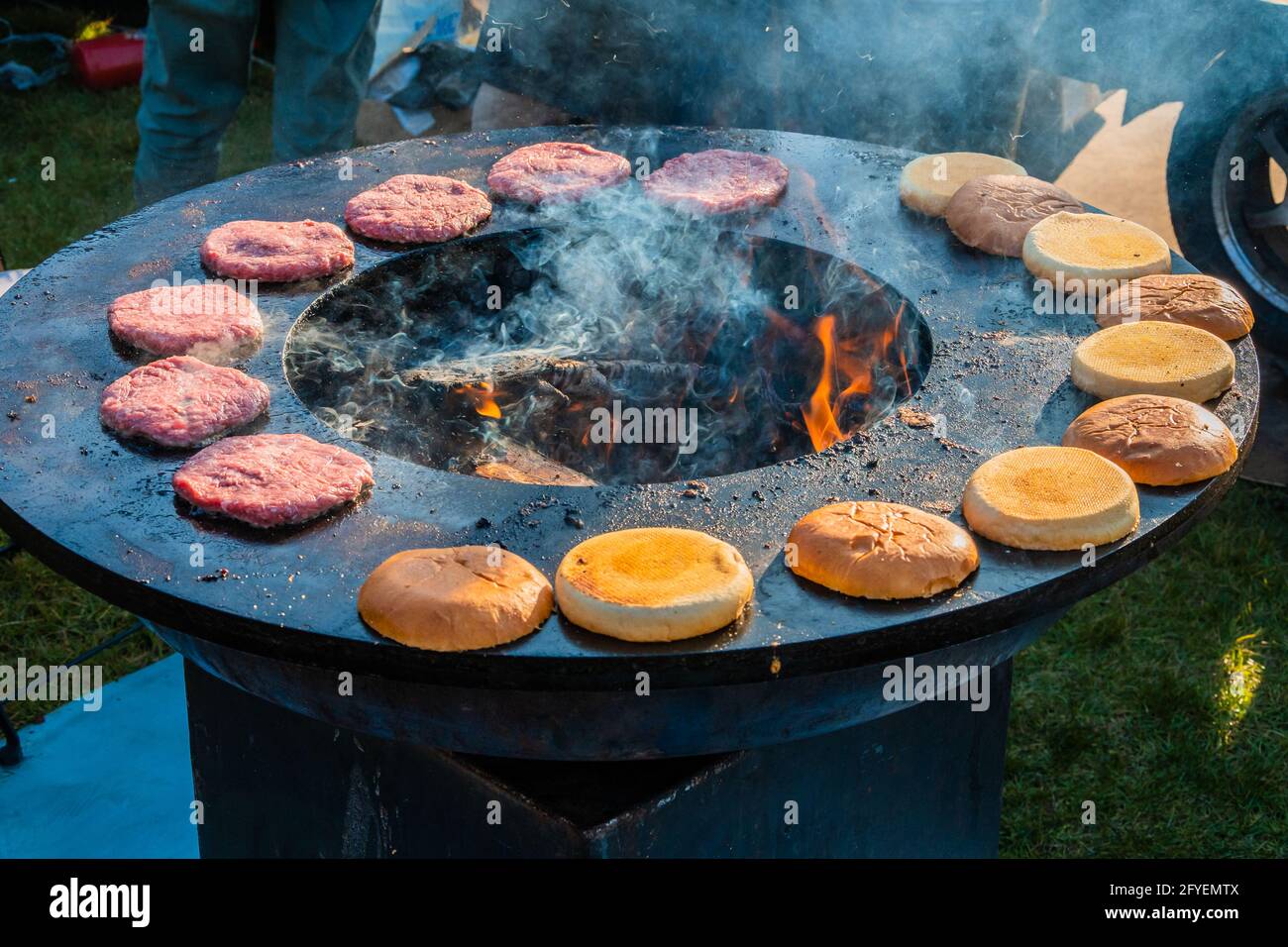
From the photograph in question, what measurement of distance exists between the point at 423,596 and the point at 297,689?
0.39 metres

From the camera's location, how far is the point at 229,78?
5.30 m

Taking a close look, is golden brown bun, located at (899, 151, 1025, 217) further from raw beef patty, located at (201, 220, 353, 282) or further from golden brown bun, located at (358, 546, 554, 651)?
golden brown bun, located at (358, 546, 554, 651)

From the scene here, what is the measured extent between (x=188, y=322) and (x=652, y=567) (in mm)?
1346

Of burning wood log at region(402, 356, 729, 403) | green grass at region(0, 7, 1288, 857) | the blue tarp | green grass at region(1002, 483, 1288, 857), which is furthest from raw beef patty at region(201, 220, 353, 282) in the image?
green grass at region(1002, 483, 1288, 857)

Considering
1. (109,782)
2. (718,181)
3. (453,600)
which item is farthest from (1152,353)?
(109,782)

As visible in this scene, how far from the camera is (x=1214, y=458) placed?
232cm

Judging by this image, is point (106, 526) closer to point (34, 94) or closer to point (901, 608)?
point (901, 608)

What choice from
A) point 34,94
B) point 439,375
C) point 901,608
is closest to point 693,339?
point 439,375

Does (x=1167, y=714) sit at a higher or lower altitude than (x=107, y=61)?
lower

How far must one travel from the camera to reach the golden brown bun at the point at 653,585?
1.96 m

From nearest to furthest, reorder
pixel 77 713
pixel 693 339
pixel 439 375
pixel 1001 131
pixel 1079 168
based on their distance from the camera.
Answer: pixel 439 375, pixel 693 339, pixel 77 713, pixel 1001 131, pixel 1079 168

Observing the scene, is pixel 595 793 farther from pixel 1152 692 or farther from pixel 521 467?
pixel 1152 692

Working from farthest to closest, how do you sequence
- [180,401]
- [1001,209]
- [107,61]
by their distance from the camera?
[107,61] → [1001,209] → [180,401]

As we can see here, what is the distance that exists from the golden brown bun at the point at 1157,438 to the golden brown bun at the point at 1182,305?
38cm
